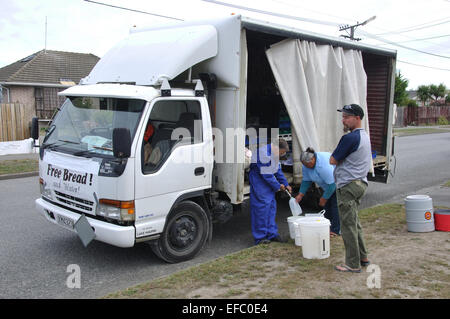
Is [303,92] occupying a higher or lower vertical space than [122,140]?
higher

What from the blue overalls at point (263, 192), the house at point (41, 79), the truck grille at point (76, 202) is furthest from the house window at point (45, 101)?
the blue overalls at point (263, 192)

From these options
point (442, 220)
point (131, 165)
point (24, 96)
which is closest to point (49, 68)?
point (24, 96)

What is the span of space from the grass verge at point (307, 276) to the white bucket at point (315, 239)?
84 millimetres

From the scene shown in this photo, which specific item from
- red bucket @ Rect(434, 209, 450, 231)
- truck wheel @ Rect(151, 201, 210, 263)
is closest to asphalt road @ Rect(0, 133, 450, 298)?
truck wheel @ Rect(151, 201, 210, 263)

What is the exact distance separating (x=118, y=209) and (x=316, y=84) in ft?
12.6

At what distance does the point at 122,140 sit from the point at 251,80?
4.83 metres

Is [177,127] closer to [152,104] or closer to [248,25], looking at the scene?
[152,104]

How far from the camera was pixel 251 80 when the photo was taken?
8898 millimetres

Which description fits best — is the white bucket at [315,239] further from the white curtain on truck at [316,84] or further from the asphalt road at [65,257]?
the white curtain on truck at [316,84]

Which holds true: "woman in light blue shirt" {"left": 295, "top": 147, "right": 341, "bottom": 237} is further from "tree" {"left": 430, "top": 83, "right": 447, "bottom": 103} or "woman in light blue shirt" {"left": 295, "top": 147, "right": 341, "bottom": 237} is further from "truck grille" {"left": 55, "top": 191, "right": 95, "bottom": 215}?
"tree" {"left": 430, "top": 83, "right": 447, "bottom": 103}

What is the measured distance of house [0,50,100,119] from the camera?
2736 centimetres

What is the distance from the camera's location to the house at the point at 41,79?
27.4 m

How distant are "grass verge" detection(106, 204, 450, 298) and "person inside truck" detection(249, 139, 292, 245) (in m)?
0.24
